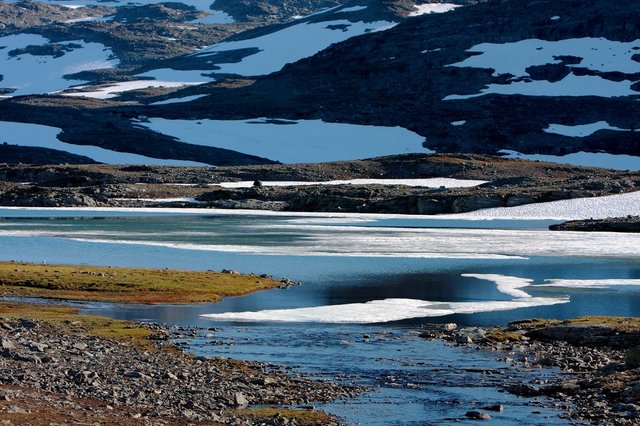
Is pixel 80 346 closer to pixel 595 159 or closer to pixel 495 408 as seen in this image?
pixel 495 408

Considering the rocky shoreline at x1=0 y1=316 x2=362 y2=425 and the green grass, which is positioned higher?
the rocky shoreline at x1=0 y1=316 x2=362 y2=425

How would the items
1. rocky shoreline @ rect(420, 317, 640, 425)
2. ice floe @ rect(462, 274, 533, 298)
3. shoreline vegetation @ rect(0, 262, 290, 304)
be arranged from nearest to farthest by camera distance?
rocky shoreline @ rect(420, 317, 640, 425)
shoreline vegetation @ rect(0, 262, 290, 304)
ice floe @ rect(462, 274, 533, 298)

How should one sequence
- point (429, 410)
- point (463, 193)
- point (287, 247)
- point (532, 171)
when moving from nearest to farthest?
1. point (429, 410)
2. point (287, 247)
3. point (463, 193)
4. point (532, 171)

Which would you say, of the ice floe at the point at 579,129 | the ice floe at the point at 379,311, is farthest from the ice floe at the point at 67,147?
the ice floe at the point at 379,311

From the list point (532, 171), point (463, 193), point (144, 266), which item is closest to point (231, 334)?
Result: point (144, 266)

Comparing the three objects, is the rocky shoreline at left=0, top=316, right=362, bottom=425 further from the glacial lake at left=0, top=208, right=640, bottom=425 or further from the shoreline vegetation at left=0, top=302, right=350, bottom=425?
the glacial lake at left=0, top=208, right=640, bottom=425

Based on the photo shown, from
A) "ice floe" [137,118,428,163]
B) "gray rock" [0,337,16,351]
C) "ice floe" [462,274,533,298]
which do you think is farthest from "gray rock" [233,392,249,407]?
"ice floe" [137,118,428,163]

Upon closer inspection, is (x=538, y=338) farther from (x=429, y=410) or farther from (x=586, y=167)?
(x=586, y=167)
